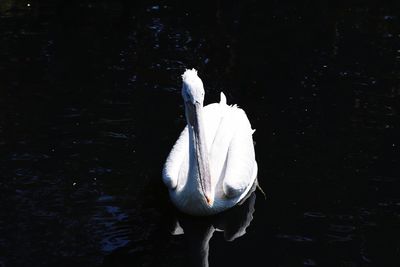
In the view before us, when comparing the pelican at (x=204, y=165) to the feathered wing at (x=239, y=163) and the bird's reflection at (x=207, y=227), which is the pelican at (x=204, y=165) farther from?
the bird's reflection at (x=207, y=227)

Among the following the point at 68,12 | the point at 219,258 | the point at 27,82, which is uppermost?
the point at 68,12

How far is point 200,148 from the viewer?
7.51m

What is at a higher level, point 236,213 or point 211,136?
point 211,136

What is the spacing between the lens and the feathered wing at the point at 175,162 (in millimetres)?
7750

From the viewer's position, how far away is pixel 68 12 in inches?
587

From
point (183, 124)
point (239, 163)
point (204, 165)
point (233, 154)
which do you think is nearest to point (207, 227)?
point (204, 165)

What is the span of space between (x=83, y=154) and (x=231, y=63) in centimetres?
387

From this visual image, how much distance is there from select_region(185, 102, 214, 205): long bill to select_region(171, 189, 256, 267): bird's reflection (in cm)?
32

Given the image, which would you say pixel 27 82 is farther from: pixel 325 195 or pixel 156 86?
pixel 325 195

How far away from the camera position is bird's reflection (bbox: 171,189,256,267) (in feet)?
24.1

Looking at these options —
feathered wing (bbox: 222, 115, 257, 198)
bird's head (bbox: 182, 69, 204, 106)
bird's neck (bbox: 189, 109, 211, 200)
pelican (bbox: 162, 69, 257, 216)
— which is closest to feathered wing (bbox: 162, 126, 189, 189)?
pelican (bbox: 162, 69, 257, 216)

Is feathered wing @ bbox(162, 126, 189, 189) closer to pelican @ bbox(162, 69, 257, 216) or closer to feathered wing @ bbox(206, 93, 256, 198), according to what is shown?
pelican @ bbox(162, 69, 257, 216)

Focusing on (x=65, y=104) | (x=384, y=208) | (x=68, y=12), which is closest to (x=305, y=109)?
(x=384, y=208)

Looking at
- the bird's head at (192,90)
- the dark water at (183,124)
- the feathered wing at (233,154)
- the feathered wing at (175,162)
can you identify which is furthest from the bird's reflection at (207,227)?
the bird's head at (192,90)
